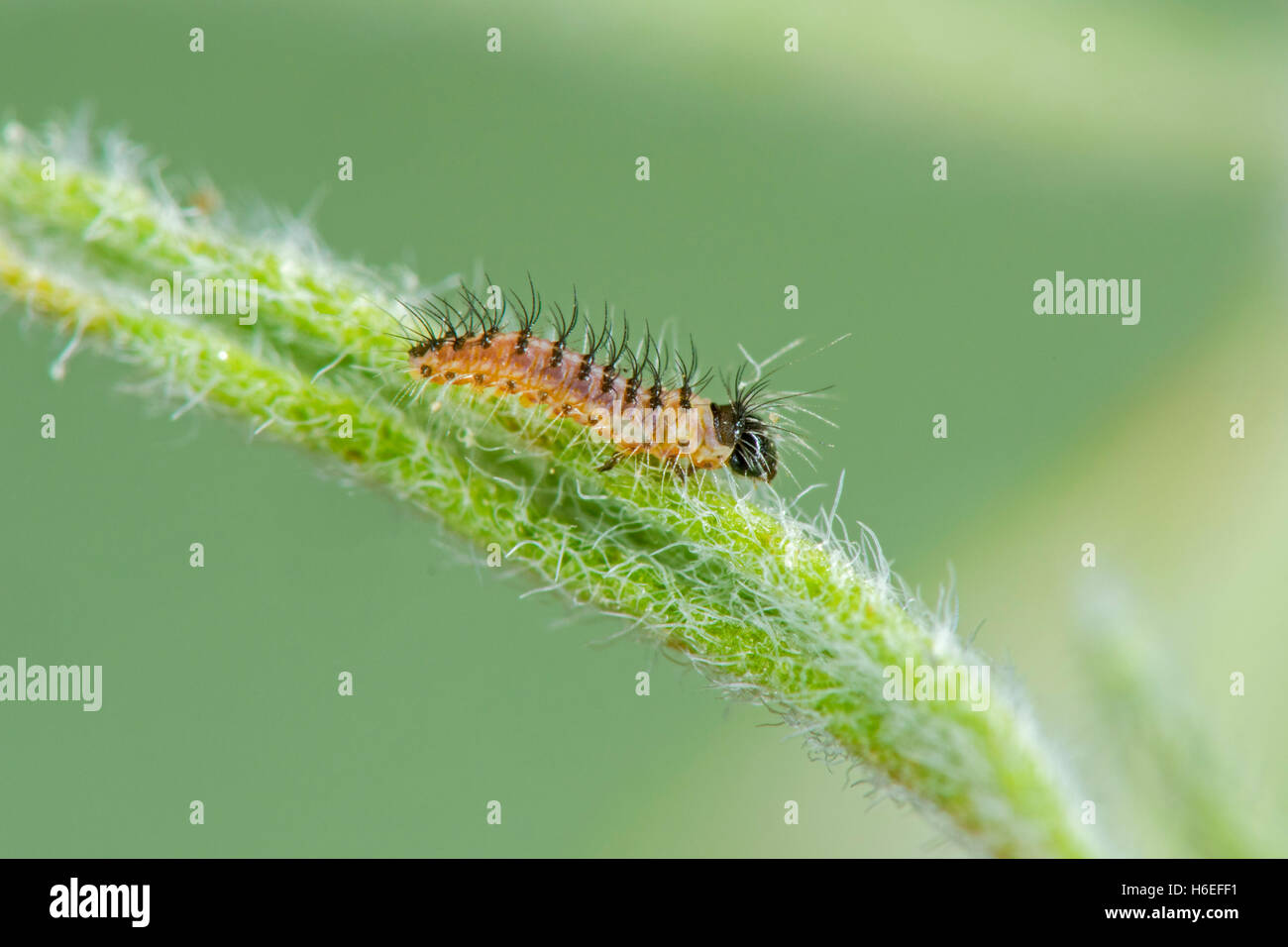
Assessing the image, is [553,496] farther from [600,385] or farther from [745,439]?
[745,439]

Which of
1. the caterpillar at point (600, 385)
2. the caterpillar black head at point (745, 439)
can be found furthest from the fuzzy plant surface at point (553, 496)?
the caterpillar black head at point (745, 439)

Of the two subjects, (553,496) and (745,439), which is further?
(745,439)

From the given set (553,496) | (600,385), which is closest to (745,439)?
(600,385)

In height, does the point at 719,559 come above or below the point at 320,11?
below

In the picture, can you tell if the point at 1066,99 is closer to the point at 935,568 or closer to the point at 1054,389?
the point at 1054,389

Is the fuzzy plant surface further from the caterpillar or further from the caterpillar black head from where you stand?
the caterpillar black head

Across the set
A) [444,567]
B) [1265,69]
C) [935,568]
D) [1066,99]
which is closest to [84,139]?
[444,567]

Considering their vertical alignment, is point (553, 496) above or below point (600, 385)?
below
